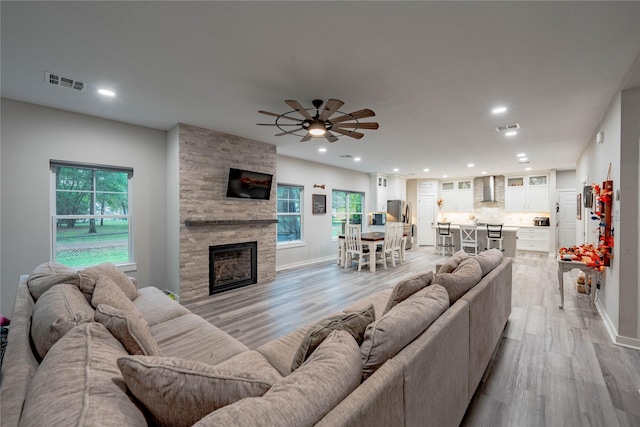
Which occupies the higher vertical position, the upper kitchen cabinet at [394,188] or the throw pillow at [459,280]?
the upper kitchen cabinet at [394,188]

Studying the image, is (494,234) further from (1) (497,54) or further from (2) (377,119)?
(1) (497,54)

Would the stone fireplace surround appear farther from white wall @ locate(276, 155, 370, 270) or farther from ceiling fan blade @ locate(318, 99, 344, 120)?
ceiling fan blade @ locate(318, 99, 344, 120)

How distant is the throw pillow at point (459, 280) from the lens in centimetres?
189

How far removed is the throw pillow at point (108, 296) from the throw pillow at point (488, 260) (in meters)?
2.88

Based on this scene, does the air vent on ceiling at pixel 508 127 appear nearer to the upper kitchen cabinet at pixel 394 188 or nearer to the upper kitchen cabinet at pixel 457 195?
the upper kitchen cabinet at pixel 394 188

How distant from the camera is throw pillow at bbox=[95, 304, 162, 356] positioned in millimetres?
1208

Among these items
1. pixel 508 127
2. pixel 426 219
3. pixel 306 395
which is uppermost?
pixel 508 127

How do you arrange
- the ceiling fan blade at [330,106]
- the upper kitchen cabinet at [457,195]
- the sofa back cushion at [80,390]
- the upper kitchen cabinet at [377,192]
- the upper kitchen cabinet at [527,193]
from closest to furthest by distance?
the sofa back cushion at [80,390]
the ceiling fan blade at [330,106]
the upper kitchen cabinet at [527,193]
the upper kitchen cabinet at [377,192]
the upper kitchen cabinet at [457,195]

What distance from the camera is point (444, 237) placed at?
8492mm

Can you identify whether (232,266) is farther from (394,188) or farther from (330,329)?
(394,188)

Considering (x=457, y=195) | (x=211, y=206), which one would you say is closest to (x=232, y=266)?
(x=211, y=206)

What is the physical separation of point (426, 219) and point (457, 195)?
4.63 ft

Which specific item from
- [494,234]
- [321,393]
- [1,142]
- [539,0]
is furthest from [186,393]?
[494,234]

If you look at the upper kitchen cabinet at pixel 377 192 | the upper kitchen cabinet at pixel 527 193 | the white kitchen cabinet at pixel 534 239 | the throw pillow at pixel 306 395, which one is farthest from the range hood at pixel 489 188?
the throw pillow at pixel 306 395
